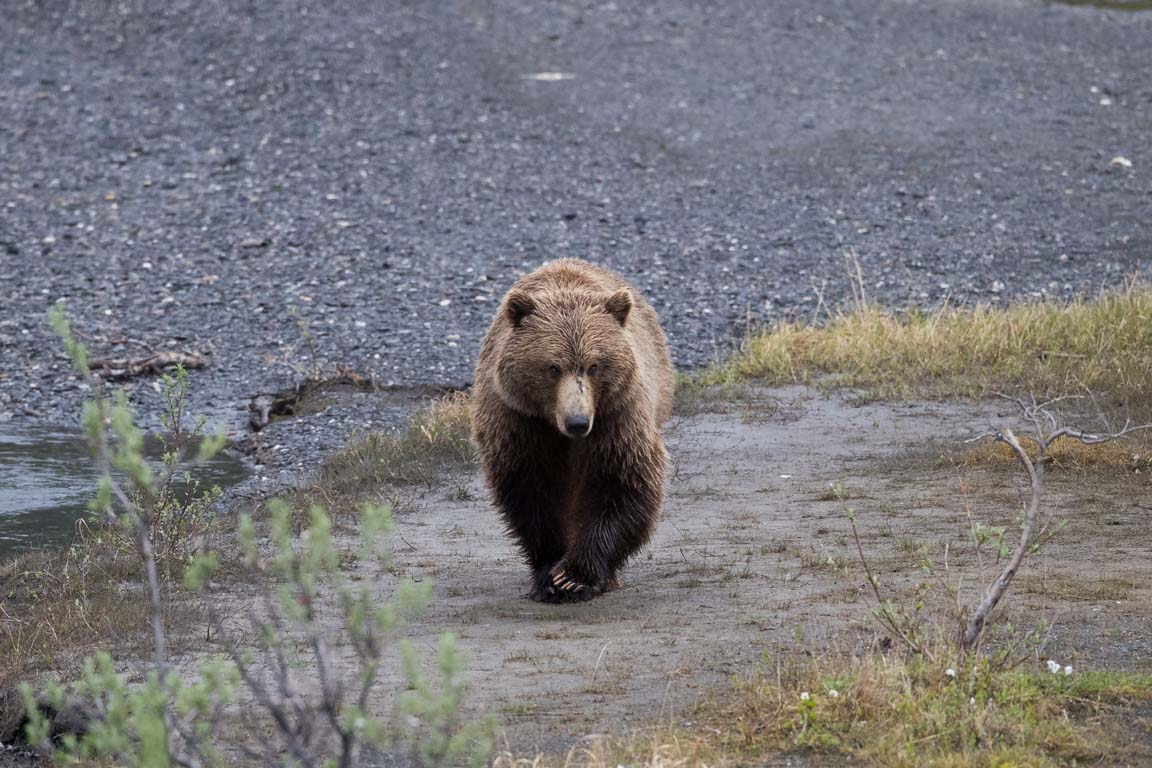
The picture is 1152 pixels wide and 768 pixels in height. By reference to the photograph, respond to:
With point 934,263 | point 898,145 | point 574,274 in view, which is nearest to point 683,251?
point 934,263

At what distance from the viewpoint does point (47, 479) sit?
9.16 m

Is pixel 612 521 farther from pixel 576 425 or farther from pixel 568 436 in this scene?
pixel 576 425

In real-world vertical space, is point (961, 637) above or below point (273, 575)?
above

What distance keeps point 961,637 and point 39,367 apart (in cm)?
843

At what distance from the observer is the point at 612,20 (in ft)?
63.5

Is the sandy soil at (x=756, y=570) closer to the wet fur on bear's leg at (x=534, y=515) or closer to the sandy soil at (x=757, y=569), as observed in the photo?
the sandy soil at (x=757, y=569)

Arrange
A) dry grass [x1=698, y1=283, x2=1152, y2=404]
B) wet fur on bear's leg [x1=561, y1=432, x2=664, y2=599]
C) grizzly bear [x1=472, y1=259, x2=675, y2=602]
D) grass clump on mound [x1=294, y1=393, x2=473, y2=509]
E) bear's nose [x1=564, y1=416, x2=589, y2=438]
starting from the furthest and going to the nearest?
dry grass [x1=698, y1=283, x2=1152, y2=404]
grass clump on mound [x1=294, y1=393, x2=473, y2=509]
wet fur on bear's leg [x1=561, y1=432, x2=664, y2=599]
grizzly bear [x1=472, y1=259, x2=675, y2=602]
bear's nose [x1=564, y1=416, x2=589, y2=438]

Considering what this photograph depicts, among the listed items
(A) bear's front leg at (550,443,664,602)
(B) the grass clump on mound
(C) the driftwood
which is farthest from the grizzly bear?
(C) the driftwood

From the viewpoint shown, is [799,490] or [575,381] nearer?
[575,381]

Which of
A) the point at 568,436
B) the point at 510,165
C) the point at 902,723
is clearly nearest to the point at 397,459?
the point at 568,436

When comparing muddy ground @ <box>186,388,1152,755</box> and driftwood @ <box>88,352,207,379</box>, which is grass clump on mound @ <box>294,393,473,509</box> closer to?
muddy ground @ <box>186,388,1152,755</box>

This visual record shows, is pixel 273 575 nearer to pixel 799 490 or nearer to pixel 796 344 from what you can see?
pixel 799 490

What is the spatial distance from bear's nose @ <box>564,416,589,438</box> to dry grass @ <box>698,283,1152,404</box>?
467cm

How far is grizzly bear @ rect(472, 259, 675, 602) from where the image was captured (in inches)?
242
